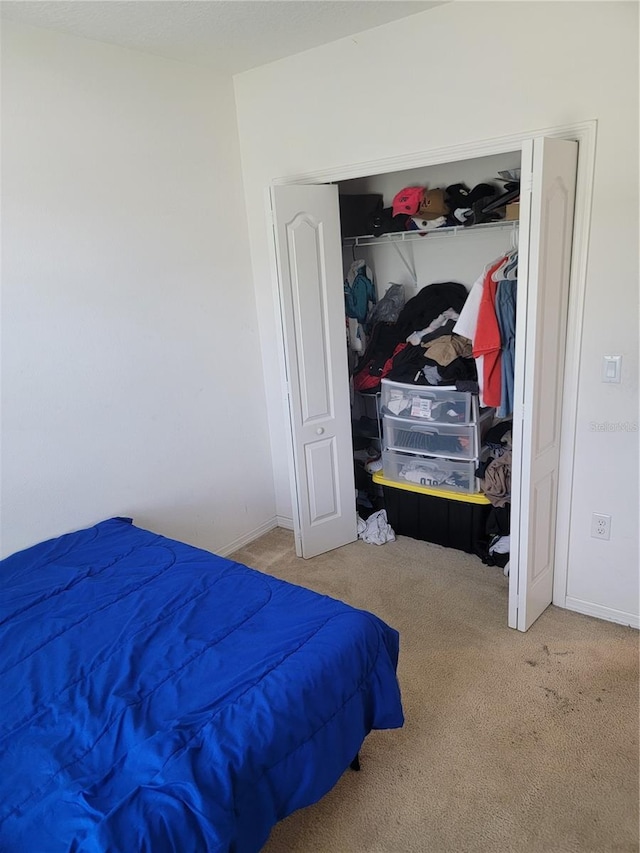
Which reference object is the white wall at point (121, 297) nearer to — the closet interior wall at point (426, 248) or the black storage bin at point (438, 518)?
the closet interior wall at point (426, 248)

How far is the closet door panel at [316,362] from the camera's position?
292 cm

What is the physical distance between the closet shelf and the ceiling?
0.99m

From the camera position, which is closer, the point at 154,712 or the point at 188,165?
the point at 154,712

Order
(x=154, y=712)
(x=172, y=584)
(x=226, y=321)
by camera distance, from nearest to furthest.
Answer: (x=154, y=712) → (x=172, y=584) → (x=226, y=321)

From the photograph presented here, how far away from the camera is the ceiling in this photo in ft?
7.15

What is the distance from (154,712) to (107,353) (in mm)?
1673

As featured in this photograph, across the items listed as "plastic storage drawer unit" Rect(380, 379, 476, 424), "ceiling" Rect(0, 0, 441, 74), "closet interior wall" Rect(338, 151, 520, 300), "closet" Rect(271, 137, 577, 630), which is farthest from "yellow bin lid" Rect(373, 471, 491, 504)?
"ceiling" Rect(0, 0, 441, 74)

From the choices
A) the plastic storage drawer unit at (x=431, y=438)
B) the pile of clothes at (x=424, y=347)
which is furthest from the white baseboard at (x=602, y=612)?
the pile of clothes at (x=424, y=347)

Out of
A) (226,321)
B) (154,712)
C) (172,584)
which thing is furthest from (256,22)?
(154,712)

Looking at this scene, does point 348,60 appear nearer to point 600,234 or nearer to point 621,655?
point 600,234

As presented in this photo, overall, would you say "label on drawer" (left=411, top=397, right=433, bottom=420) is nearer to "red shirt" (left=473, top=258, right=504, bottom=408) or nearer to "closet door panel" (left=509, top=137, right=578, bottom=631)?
"red shirt" (left=473, top=258, right=504, bottom=408)

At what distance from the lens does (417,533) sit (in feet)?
11.3

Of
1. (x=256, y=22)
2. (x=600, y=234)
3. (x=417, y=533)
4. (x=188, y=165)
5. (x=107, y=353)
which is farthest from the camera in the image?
(x=417, y=533)

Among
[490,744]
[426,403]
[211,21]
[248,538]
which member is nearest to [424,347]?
[426,403]
